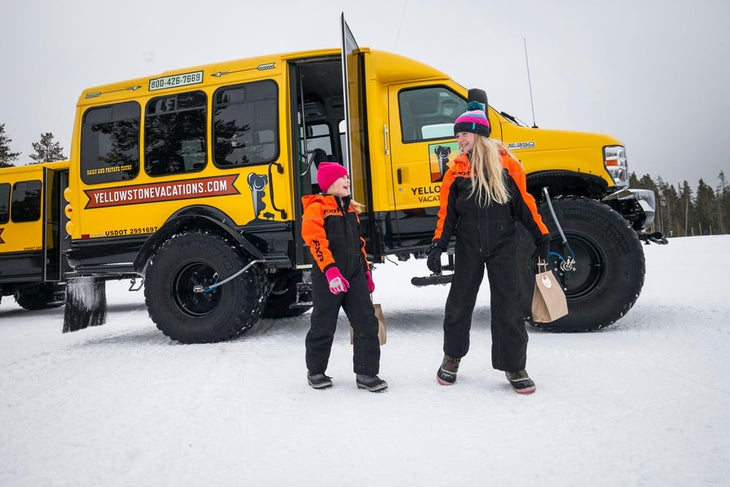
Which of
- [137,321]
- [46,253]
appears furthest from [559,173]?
[46,253]

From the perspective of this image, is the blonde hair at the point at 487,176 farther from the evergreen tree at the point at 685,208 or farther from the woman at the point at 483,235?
the evergreen tree at the point at 685,208

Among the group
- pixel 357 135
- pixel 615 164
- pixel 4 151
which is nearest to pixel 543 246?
pixel 615 164

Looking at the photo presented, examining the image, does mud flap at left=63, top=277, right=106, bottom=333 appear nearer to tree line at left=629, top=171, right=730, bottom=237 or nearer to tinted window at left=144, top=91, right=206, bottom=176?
tinted window at left=144, top=91, right=206, bottom=176

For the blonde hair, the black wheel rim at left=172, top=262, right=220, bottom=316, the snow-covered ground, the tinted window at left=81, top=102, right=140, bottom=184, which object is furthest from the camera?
the tinted window at left=81, top=102, right=140, bottom=184

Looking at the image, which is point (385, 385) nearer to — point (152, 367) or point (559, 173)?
point (152, 367)

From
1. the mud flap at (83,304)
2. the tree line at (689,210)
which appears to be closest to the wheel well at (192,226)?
the mud flap at (83,304)

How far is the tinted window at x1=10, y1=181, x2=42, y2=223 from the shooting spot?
28.6 ft

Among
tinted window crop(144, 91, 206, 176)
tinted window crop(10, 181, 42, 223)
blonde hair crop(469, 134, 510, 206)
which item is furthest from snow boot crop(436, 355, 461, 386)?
tinted window crop(10, 181, 42, 223)

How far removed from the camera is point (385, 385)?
2.80 metres

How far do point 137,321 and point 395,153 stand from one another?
4.56 metres

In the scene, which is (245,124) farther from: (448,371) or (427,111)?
(448,371)

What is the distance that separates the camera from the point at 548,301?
2.88m

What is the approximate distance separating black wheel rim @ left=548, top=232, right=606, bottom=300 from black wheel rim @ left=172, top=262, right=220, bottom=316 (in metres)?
3.22

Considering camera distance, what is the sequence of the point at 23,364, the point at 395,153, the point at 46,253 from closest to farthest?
the point at 23,364 → the point at 395,153 → the point at 46,253
